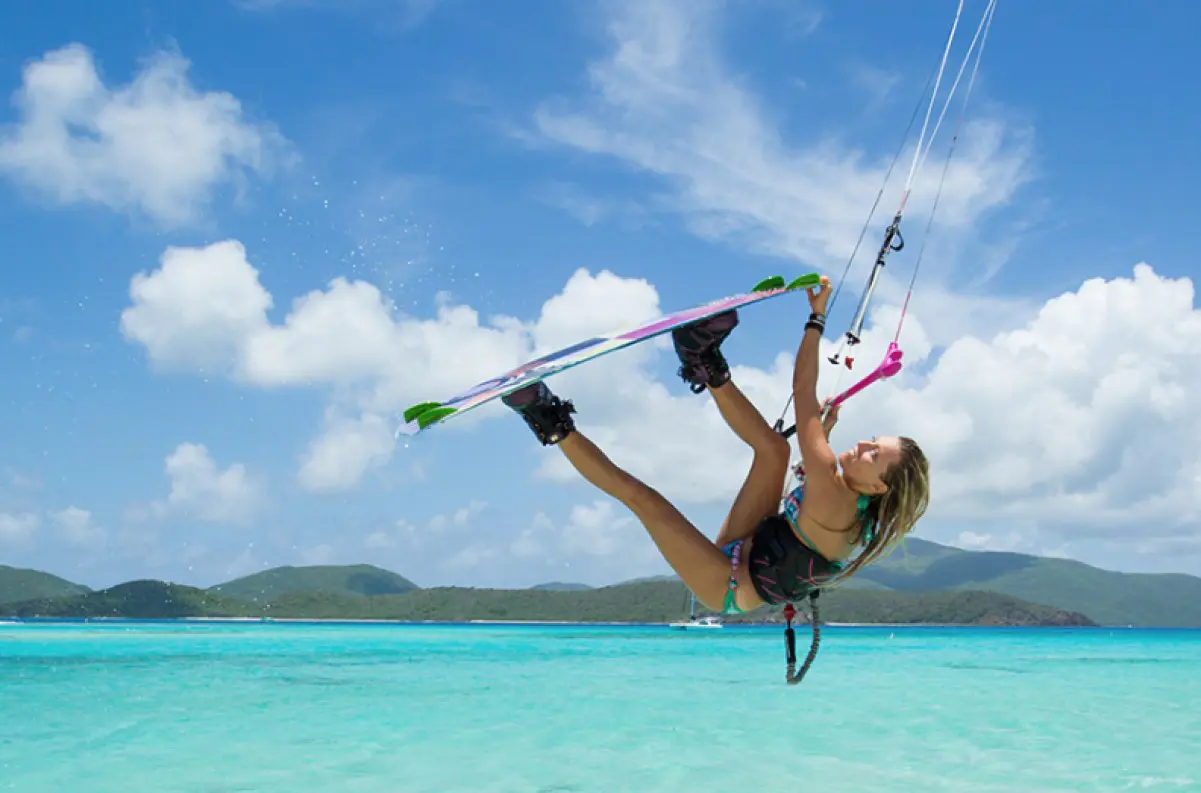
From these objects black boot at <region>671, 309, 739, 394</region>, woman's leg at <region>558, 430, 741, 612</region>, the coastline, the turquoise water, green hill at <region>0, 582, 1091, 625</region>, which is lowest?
the turquoise water

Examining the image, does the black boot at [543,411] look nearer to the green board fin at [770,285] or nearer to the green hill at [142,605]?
the green board fin at [770,285]

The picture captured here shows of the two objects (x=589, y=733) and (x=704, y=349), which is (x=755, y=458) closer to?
(x=704, y=349)

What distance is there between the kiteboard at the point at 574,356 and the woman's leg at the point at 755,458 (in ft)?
1.61

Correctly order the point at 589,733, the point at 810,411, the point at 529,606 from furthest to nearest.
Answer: the point at 529,606
the point at 589,733
the point at 810,411

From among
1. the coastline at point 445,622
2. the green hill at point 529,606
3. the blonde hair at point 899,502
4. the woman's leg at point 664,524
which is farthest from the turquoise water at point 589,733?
the coastline at point 445,622

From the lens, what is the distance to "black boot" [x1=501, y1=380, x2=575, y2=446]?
6410 millimetres

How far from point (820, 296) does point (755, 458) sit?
115cm

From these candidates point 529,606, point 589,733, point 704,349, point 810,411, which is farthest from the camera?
point 529,606

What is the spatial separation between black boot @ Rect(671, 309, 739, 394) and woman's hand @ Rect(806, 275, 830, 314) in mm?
567

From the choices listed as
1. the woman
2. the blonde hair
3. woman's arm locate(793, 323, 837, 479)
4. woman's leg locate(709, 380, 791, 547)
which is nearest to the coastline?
woman's leg locate(709, 380, 791, 547)

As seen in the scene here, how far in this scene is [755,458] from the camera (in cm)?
659

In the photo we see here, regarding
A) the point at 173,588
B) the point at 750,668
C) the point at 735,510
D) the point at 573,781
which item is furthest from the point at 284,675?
the point at 173,588

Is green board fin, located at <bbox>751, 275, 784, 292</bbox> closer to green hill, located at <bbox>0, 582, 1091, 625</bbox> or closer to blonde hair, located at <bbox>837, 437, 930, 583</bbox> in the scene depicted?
blonde hair, located at <bbox>837, 437, 930, 583</bbox>

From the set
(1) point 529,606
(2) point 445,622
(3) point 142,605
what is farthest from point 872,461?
(3) point 142,605
